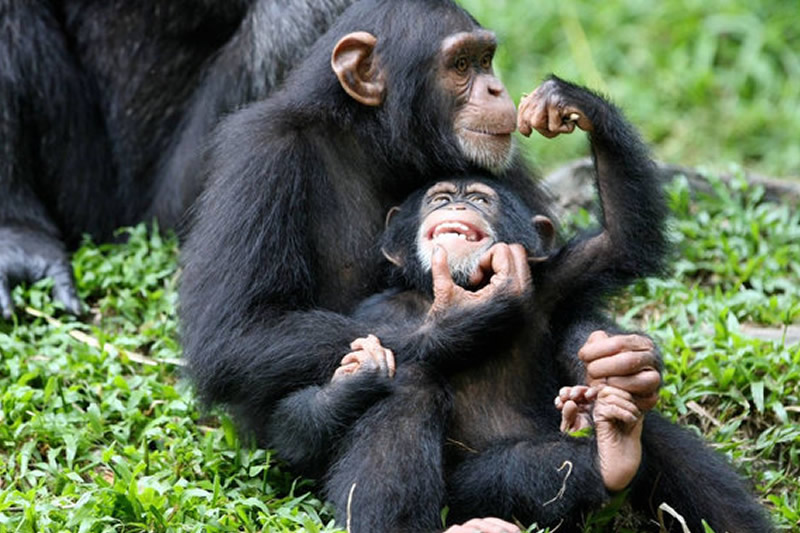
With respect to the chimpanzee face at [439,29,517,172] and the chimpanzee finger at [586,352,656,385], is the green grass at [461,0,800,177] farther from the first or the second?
the chimpanzee finger at [586,352,656,385]

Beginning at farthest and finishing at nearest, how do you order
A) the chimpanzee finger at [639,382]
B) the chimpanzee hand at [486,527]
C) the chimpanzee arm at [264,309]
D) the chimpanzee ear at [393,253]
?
the chimpanzee ear at [393,253] → the chimpanzee arm at [264,309] → the chimpanzee finger at [639,382] → the chimpanzee hand at [486,527]

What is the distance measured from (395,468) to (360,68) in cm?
173

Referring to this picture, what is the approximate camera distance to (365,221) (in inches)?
221

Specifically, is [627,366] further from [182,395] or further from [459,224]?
[182,395]

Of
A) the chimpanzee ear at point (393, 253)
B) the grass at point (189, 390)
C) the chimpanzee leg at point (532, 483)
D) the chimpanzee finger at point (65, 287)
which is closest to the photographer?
the chimpanzee leg at point (532, 483)

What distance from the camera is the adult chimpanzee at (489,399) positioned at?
4.59m

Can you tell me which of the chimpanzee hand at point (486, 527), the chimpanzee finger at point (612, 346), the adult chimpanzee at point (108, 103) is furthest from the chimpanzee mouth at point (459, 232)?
the adult chimpanzee at point (108, 103)

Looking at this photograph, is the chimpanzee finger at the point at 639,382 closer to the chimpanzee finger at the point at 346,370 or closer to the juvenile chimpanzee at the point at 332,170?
the juvenile chimpanzee at the point at 332,170

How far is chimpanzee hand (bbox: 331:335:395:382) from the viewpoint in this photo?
15.9 ft

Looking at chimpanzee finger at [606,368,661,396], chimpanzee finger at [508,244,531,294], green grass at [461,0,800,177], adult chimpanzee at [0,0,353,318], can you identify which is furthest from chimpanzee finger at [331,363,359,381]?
green grass at [461,0,800,177]

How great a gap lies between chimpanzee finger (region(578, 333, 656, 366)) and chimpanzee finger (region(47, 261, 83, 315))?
2911 millimetres

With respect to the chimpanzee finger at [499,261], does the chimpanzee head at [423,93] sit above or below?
above

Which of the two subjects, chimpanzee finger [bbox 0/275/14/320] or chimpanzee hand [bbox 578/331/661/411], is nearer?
chimpanzee hand [bbox 578/331/661/411]

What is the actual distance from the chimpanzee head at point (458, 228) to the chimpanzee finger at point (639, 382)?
782 millimetres
